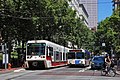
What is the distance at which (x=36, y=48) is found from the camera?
37969 millimetres

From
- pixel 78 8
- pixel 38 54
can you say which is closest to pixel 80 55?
pixel 38 54

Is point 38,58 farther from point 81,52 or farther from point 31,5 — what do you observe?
point 81,52

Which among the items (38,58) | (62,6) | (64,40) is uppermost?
(62,6)

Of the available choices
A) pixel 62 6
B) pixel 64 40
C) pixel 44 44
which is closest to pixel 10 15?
pixel 44 44

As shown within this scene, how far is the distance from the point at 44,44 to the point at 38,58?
5.55 ft

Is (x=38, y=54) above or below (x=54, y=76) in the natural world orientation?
above

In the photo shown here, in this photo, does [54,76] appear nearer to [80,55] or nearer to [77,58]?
[80,55]

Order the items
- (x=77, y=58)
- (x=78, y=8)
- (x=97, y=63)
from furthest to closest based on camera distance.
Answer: (x=78, y=8)
(x=77, y=58)
(x=97, y=63)

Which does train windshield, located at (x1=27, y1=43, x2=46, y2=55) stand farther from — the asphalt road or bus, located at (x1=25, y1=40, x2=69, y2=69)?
the asphalt road

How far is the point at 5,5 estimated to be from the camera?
42.1m

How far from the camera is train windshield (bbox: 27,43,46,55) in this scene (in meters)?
37.8

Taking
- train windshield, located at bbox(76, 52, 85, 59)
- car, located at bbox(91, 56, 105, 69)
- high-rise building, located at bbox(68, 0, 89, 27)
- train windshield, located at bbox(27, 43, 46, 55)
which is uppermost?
high-rise building, located at bbox(68, 0, 89, 27)

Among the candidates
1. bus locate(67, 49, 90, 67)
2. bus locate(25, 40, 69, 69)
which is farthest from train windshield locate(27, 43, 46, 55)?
bus locate(67, 49, 90, 67)

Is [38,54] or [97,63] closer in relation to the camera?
[38,54]
